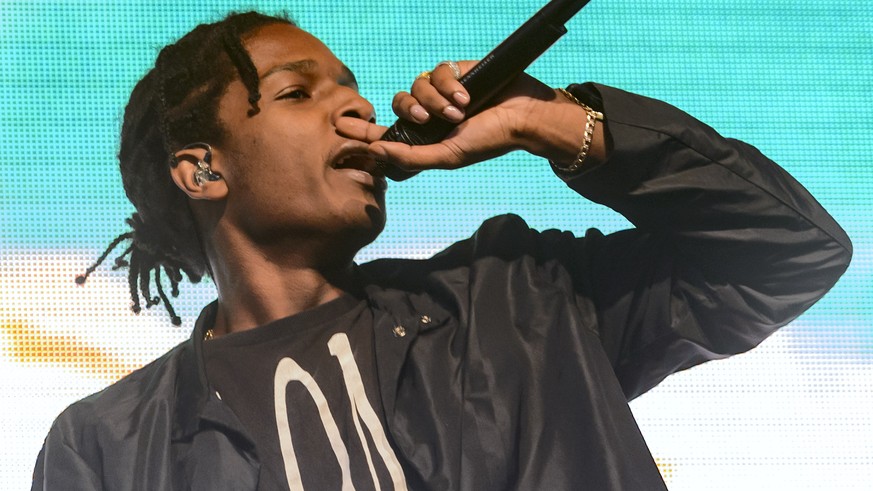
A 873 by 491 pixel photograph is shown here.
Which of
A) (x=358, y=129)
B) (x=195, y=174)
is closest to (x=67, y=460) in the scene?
(x=195, y=174)

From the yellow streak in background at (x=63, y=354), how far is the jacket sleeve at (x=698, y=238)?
2.26 ft

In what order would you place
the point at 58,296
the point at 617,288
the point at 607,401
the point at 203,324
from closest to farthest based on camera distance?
the point at 607,401
the point at 617,288
the point at 203,324
the point at 58,296

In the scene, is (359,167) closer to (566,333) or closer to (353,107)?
(353,107)

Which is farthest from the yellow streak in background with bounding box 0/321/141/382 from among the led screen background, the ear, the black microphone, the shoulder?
the black microphone

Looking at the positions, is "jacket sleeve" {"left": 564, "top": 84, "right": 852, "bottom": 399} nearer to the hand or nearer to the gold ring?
the hand

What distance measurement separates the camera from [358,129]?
143cm

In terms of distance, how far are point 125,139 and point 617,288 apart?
72 cm

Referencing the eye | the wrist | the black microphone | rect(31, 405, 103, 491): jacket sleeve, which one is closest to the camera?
the black microphone

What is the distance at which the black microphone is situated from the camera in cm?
119

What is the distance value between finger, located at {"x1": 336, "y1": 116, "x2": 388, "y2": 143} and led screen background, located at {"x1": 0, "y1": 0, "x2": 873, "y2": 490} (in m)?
0.29

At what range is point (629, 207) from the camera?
1.32 meters

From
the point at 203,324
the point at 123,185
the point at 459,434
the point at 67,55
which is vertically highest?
the point at 67,55

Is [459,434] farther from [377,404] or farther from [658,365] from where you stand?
[658,365]

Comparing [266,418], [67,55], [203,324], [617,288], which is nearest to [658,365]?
[617,288]
